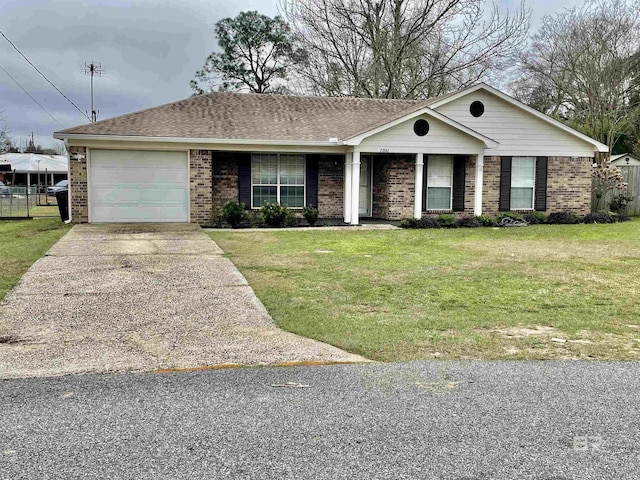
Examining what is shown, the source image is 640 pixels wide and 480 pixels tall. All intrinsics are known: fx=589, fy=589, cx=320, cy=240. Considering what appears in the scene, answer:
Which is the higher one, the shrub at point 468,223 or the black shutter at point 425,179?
the black shutter at point 425,179

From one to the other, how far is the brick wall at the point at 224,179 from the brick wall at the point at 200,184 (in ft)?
2.03

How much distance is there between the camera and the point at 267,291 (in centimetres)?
766

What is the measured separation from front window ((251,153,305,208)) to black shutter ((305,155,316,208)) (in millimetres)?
164

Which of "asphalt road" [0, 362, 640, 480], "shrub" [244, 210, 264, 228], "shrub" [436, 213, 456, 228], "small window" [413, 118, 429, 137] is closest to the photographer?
"asphalt road" [0, 362, 640, 480]

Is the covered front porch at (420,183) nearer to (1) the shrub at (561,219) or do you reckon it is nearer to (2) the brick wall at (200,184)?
(1) the shrub at (561,219)

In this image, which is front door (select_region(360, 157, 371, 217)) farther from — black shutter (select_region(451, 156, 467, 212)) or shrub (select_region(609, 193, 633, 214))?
shrub (select_region(609, 193, 633, 214))

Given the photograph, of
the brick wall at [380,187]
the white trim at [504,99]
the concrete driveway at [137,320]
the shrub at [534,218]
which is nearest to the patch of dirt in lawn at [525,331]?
the concrete driveway at [137,320]

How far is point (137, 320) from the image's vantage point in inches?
243

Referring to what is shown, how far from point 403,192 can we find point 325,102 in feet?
17.7

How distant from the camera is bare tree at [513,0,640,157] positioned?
2889 centimetres

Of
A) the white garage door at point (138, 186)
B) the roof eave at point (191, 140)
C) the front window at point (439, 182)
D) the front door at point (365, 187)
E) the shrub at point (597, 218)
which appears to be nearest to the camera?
the roof eave at point (191, 140)

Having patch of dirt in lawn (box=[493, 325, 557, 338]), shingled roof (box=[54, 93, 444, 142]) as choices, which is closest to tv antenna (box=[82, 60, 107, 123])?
shingled roof (box=[54, 93, 444, 142])

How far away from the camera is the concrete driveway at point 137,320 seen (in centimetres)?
487

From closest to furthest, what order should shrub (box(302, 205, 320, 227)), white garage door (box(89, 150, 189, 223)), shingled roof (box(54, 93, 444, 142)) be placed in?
white garage door (box(89, 150, 189, 223)), shingled roof (box(54, 93, 444, 142)), shrub (box(302, 205, 320, 227))
